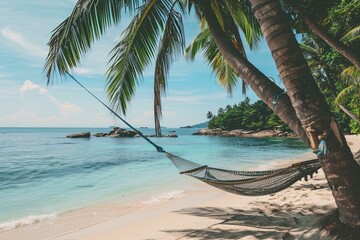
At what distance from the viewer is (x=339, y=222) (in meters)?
1.88

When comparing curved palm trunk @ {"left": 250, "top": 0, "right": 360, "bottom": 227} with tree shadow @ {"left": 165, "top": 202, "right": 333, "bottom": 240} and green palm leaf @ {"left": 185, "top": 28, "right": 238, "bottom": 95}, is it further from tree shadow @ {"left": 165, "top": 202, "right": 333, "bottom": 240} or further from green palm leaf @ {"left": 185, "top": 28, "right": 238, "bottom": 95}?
green palm leaf @ {"left": 185, "top": 28, "right": 238, "bottom": 95}

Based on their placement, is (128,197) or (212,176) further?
(128,197)

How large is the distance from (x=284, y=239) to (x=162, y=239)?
1.38 m

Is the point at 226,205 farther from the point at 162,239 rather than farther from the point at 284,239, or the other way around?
the point at 284,239

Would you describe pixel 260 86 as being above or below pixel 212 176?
above

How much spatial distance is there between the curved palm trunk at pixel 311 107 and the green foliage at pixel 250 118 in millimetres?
39382

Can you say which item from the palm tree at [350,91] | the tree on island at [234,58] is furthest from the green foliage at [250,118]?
the tree on island at [234,58]

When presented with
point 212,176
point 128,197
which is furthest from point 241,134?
point 212,176

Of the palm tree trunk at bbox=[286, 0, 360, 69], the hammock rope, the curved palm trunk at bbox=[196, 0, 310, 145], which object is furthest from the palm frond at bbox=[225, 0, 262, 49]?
the hammock rope

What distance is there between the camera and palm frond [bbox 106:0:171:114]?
2.91 metres

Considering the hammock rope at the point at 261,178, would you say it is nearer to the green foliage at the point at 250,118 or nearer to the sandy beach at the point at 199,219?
the sandy beach at the point at 199,219

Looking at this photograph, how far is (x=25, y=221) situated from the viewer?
5.19m

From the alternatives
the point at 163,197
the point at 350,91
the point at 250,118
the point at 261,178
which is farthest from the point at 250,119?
the point at 261,178

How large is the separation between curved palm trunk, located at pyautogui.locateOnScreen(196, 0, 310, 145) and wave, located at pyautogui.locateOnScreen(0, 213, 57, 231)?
186 inches
